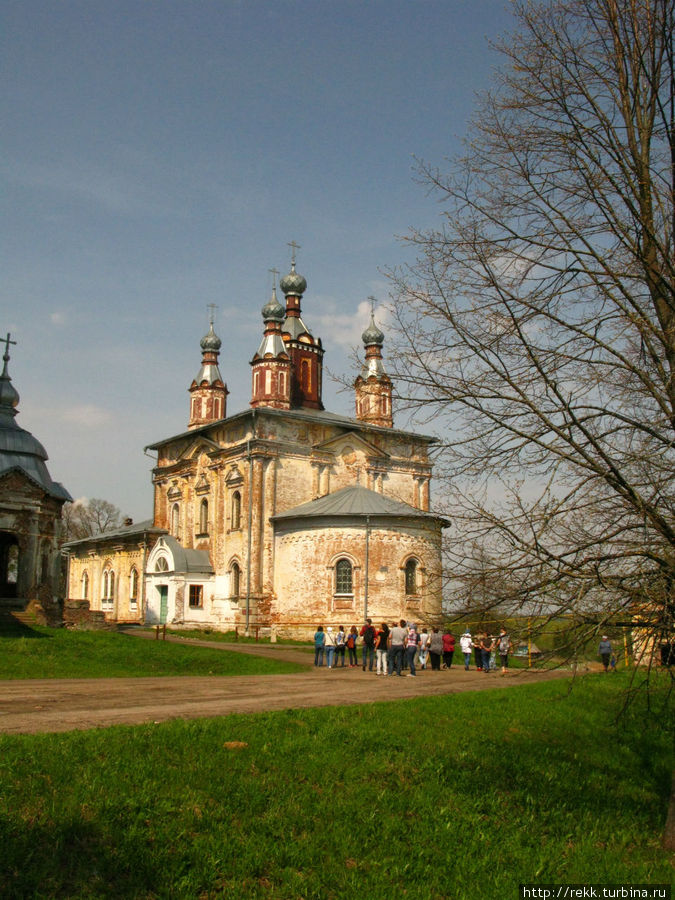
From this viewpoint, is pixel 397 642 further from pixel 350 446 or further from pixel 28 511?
pixel 350 446

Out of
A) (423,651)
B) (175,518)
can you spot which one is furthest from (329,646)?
(175,518)

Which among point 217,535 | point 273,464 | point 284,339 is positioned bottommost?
point 217,535

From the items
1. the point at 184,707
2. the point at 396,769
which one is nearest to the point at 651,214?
the point at 396,769

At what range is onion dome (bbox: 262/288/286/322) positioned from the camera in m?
44.5

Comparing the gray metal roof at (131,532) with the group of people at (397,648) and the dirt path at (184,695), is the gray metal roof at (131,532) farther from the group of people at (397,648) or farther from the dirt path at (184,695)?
the dirt path at (184,695)

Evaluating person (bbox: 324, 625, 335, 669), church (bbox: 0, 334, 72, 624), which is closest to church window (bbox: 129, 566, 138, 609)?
church (bbox: 0, 334, 72, 624)

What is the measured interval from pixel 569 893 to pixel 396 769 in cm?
296

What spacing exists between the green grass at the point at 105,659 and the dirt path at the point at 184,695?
53.0 inches

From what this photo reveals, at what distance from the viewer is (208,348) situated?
50.9 m

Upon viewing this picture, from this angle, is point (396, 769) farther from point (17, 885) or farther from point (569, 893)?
point (17, 885)

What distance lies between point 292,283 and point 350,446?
467 inches

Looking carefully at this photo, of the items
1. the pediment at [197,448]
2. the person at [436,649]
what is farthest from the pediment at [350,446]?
the person at [436,649]

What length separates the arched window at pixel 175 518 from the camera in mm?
45031

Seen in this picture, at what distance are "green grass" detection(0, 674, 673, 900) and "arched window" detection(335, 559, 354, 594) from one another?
2304 cm
